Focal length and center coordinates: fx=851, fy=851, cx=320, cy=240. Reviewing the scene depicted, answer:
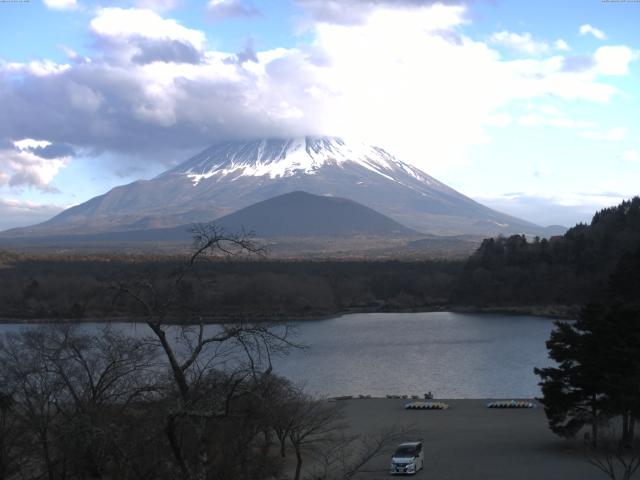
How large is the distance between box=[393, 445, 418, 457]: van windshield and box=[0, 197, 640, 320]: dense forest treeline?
3490cm

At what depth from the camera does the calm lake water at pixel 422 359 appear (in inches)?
991

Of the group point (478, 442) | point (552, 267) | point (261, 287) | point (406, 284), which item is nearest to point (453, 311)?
point (552, 267)

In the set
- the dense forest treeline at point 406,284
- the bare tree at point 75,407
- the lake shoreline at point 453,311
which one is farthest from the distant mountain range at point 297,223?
the bare tree at point 75,407

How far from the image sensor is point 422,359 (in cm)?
3109

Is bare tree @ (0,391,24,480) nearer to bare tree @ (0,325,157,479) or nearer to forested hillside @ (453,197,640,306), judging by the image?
bare tree @ (0,325,157,479)

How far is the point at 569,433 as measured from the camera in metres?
14.5

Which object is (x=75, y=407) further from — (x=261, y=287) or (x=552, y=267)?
(x=552, y=267)

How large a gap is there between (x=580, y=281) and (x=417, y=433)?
40056mm

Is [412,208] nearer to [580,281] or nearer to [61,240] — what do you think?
[61,240]

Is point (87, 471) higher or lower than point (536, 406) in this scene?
higher

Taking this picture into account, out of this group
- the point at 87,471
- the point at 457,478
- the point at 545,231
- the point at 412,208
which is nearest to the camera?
the point at 87,471

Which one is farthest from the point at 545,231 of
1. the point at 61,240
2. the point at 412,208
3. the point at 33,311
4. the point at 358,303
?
the point at 33,311

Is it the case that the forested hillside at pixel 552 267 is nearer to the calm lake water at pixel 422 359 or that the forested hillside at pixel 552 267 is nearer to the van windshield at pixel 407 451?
the calm lake water at pixel 422 359

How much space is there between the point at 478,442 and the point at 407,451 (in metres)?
3.13
